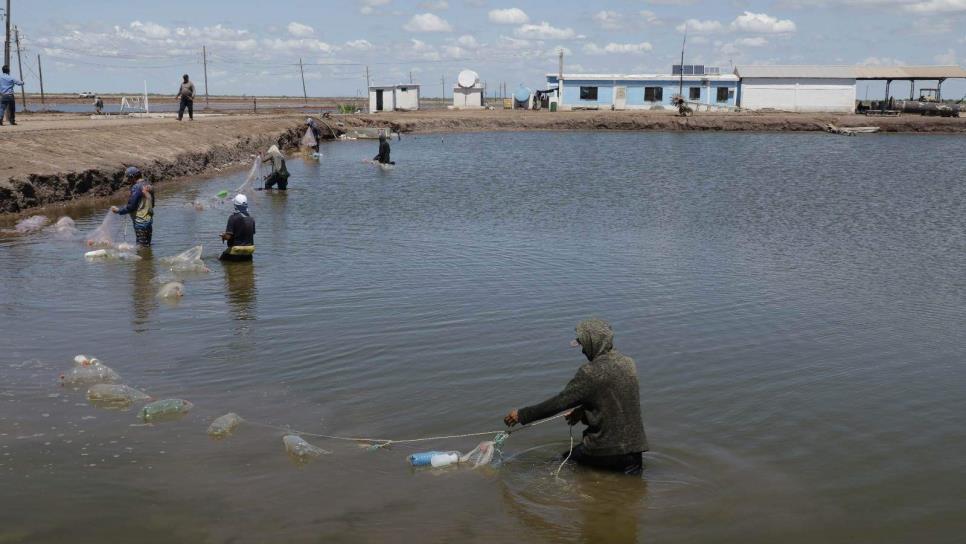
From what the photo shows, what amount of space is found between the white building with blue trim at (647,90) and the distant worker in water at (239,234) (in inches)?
2352

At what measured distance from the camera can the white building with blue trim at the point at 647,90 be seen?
7169 centimetres

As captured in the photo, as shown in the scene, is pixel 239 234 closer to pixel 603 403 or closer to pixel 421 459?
pixel 421 459

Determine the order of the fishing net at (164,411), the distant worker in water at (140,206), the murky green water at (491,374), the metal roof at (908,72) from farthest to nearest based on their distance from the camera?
the metal roof at (908,72)
the distant worker in water at (140,206)
the fishing net at (164,411)
the murky green water at (491,374)

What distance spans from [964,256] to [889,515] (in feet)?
42.1

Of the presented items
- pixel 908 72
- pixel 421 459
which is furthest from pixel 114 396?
pixel 908 72

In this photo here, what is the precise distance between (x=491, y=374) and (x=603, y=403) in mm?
3544

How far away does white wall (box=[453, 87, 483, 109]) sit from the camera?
79250 mm

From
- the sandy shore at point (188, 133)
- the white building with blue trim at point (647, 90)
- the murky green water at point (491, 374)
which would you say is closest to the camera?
the murky green water at point (491, 374)

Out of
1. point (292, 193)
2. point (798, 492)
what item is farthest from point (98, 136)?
point (798, 492)

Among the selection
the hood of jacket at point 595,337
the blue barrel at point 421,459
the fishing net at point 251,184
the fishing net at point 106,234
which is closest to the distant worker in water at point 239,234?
the fishing net at point 106,234

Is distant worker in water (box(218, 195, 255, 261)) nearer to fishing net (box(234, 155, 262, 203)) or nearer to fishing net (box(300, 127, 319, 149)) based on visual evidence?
fishing net (box(234, 155, 262, 203))

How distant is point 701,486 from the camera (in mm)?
7875

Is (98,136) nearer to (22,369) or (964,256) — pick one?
(22,369)

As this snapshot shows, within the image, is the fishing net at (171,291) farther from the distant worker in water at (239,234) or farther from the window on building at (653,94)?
the window on building at (653,94)
